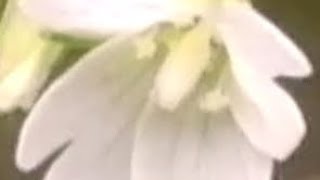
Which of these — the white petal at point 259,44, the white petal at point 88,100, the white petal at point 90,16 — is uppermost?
the white petal at point 90,16

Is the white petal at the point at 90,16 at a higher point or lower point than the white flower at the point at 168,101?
higher

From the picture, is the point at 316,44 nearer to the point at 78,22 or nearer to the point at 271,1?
the point at 271,1

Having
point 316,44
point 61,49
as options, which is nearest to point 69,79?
point 61,49

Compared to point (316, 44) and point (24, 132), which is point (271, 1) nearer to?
point (316, 44)

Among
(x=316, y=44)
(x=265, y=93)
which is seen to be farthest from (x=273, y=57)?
(x=316, y=44)

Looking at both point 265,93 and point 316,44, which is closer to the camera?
point 265,93
